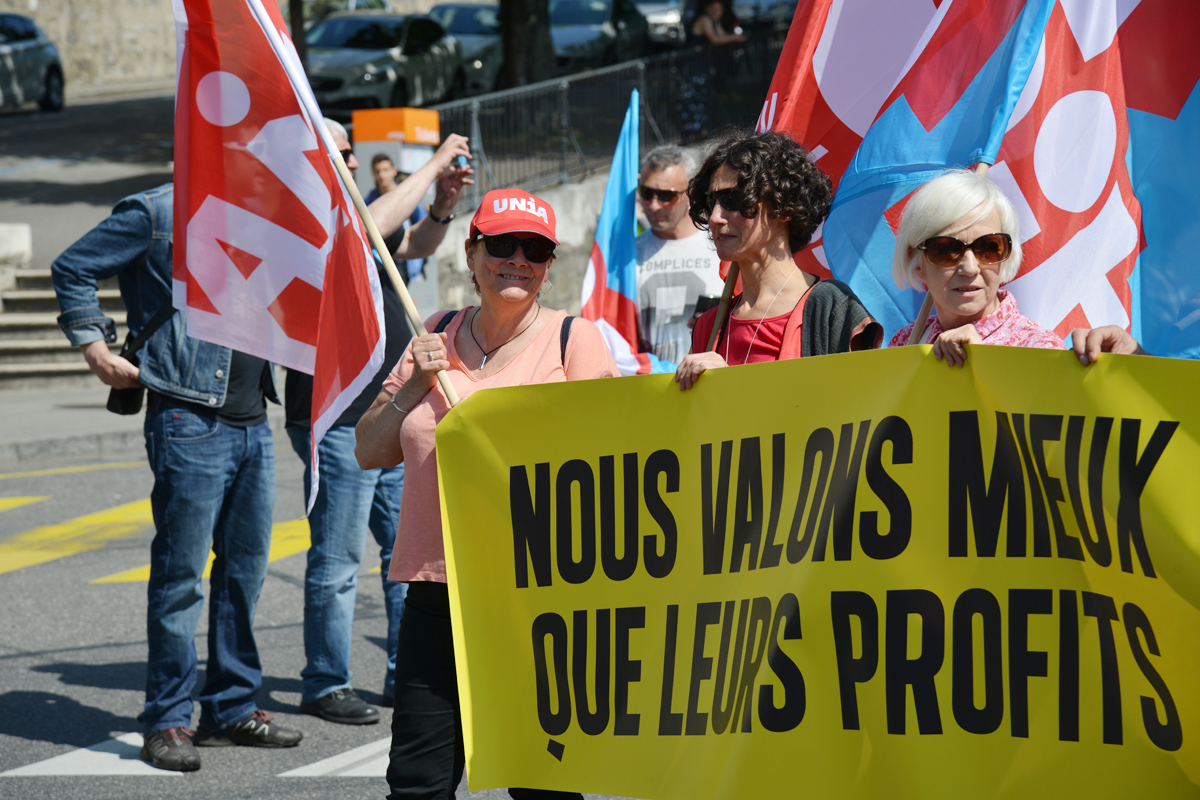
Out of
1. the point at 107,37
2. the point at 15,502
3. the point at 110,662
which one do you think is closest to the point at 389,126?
the point at 15,502

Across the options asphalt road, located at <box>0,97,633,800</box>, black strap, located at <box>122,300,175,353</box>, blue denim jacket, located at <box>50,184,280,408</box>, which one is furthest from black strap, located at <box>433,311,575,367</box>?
asphalt road, located at <box>0,97,633,800</box>

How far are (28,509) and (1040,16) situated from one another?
7495mm

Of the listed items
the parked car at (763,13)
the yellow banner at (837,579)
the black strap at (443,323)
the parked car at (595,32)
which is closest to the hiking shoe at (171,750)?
the yellow banner at (837,579)

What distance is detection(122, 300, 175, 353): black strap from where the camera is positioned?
4.36m

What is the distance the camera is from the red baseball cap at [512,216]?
3084 millimetres

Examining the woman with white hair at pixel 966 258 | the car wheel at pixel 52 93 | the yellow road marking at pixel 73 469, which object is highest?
the car wheel at pixel 52 93

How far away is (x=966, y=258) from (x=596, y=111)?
14786mm

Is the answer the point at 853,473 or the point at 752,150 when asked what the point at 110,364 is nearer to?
the point at 752,150

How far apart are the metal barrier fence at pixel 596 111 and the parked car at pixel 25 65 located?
43.5ft

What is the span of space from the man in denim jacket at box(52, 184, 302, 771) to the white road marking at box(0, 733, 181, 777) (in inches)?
2.6

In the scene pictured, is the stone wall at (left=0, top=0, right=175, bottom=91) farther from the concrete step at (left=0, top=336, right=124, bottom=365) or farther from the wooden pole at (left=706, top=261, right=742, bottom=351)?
the wooden pole at (left=706, top=261, right=742, bottom=351)

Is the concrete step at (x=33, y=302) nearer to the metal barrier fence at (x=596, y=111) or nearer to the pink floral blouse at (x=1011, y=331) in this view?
the metal barrier fence at (x=596, y=111)

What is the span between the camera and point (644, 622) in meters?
2.89

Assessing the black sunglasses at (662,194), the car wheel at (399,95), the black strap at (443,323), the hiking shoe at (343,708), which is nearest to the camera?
the black strap at (443,323)
